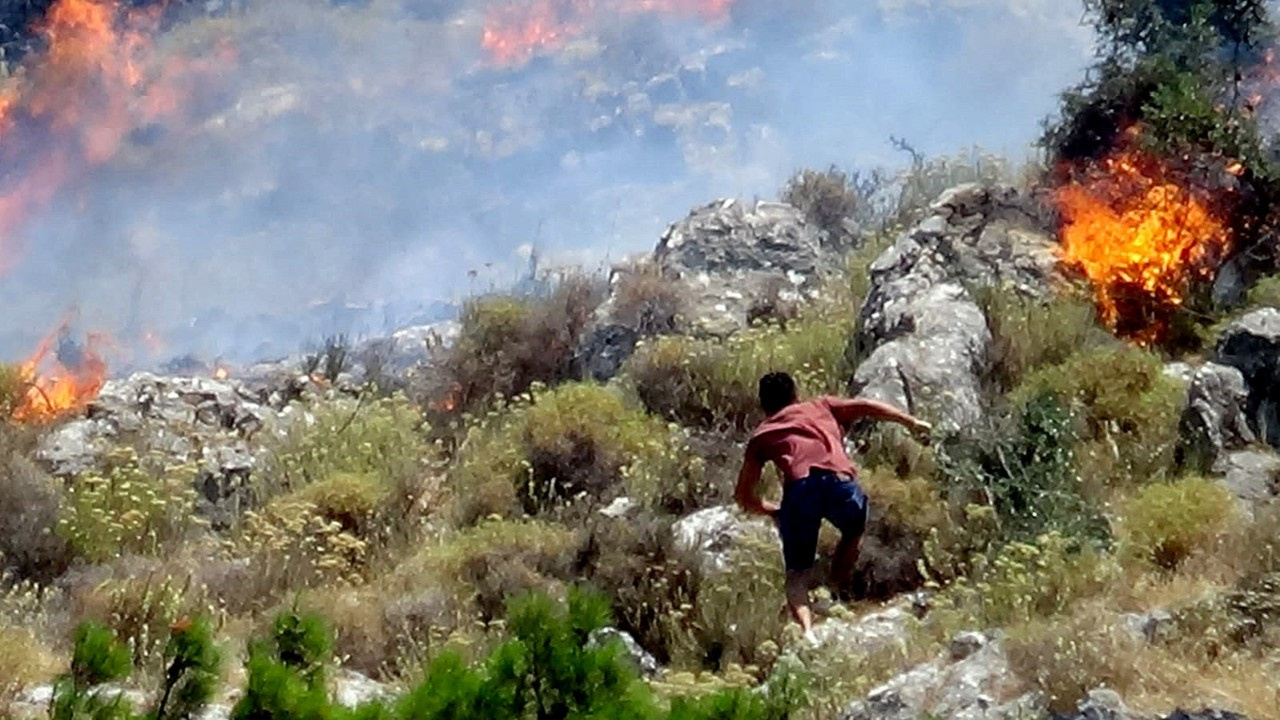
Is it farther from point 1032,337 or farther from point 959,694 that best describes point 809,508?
point 1032,337

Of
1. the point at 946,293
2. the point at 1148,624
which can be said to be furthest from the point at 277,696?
the point at 946,293

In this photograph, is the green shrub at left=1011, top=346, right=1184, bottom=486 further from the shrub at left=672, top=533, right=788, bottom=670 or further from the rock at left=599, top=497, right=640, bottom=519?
the rock at left=599, top=497, right=640, bottom=519

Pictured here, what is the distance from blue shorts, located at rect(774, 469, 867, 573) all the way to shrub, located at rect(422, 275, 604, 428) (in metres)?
6.17

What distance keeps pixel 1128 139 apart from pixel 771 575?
7.19 metres

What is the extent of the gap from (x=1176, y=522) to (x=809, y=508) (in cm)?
182

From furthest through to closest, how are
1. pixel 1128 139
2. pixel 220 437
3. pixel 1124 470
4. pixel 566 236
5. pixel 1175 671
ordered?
pixel 566 236 < pixel 1128 139 < pixel 220 437 < pixel 1124 470 < pixel 1175 671

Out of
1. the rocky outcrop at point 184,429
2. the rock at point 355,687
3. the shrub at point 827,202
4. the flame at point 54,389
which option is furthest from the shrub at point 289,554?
the shrub at point 827,202

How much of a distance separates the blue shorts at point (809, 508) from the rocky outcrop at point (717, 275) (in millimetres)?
5290

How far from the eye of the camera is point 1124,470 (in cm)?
785

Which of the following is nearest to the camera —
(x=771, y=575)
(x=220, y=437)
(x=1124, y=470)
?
(x=771, y=575)

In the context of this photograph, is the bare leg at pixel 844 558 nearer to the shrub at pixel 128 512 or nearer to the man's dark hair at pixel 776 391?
the man's dark hair at pixel 776 391

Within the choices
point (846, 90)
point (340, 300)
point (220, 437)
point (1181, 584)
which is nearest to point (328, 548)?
point (220, 437)

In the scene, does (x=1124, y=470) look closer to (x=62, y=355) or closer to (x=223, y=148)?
(x=62, y=355)

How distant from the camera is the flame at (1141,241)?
35.9ft
